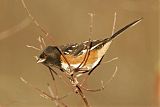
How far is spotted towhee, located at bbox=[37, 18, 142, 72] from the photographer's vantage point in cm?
242

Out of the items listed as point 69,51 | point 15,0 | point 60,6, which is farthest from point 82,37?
point 69,51

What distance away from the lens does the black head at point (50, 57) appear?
7.89 ft

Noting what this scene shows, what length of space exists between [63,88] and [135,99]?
955 millimetres

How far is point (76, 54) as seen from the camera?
2.61 metres

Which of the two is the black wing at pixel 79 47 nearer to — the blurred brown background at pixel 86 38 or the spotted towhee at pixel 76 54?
the spotted towhee at pixel 76 54

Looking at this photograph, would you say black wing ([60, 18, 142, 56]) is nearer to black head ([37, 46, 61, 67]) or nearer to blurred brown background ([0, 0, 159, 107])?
black head ([37, 46, 61, 67])

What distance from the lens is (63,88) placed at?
682cm

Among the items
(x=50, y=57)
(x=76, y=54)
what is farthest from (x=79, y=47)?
(x=50, y=57)

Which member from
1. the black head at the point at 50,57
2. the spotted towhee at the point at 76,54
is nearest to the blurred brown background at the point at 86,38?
the spotted towhee at the point at 76,54

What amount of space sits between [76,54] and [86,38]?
430cm

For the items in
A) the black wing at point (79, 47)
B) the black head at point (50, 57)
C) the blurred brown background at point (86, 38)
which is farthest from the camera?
the blurred brown background at point (86, 38)

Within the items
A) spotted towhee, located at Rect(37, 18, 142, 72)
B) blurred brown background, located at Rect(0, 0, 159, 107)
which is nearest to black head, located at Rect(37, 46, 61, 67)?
spotted towhee, located at Rect(37, 18, 142, 72)

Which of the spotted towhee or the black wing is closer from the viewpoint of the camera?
the spotted towhee

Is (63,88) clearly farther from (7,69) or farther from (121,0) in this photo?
(121,0)
